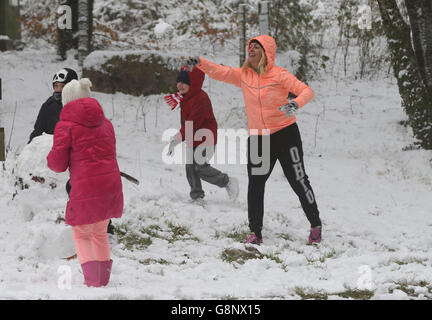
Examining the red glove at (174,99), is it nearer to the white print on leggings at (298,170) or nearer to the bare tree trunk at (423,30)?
the white print on leggings at (298,170)

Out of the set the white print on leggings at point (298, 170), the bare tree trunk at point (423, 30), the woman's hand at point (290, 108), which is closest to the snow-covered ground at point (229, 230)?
the white print on leggings at point (298, 170)

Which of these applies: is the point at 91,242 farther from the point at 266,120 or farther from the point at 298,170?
the point at 298,170

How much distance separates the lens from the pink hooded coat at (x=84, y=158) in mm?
3773

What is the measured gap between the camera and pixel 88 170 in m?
3.81

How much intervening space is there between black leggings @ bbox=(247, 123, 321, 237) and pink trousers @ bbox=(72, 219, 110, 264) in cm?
191

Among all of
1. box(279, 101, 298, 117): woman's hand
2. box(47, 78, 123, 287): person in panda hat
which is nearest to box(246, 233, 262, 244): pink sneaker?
box(279, 101, 298, 117): woman's hand

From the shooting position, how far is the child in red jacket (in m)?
6.35

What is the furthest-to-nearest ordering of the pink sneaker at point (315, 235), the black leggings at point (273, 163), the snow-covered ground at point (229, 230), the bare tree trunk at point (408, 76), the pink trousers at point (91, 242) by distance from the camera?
the bare tree trunk at point (408, 76) → the pink sneaker at point (315, 235) → the black leggings at point (273, 163) → the snow-covered ground at point (229, 230) → the pink trousers at point (91, 242)

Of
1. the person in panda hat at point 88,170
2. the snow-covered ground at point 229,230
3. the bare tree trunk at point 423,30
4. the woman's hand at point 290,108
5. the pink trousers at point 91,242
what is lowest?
the snow-covered ground at point 229,230

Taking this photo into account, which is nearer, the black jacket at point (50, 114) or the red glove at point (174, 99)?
the black jacket at point (50, 114)

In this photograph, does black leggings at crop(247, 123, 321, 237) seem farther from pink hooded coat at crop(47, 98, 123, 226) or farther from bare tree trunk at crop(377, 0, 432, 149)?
bare tree trunk at crop(377, 0, 432, 149)

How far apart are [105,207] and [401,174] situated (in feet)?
20.9

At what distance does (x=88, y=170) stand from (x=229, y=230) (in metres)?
2.44
